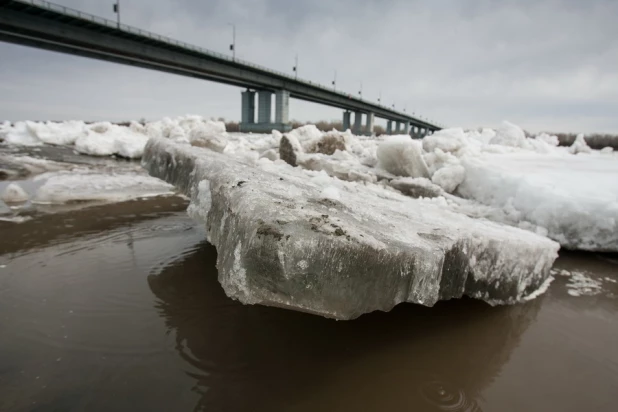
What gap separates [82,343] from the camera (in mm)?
1419

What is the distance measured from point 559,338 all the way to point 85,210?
453 cm

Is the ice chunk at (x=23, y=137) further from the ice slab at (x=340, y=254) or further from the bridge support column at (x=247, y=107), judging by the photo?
the bridge support column at (x=247, y=107)

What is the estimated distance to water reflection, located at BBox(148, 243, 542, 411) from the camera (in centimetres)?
120

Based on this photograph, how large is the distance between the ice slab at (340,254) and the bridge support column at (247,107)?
34.9 m

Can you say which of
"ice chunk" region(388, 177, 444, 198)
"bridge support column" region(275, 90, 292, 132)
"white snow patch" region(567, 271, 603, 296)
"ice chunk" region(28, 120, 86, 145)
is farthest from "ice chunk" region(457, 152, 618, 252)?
"bridge support column" region(275, 90, 292, 132)

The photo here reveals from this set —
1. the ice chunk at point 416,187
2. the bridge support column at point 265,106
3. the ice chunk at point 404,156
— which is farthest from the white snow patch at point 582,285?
the bridge support column at point 265,106

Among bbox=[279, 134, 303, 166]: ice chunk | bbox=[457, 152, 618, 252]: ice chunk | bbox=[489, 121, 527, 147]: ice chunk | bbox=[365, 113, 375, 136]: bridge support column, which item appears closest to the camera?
bbox=[457, 152, 618, 252]: ice chunk

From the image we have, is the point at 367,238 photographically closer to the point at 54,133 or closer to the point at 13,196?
the point at 13,196

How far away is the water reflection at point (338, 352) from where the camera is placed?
47.1 inches

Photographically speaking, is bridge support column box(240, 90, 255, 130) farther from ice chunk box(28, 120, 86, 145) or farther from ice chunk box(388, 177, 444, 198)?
ice chunk box(388, 177, 444, 198)

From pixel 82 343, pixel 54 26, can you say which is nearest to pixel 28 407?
pixel 82 343

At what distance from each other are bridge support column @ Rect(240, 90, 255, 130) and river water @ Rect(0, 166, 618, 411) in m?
34.4

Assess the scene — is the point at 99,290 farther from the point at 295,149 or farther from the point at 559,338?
the point at 295,149

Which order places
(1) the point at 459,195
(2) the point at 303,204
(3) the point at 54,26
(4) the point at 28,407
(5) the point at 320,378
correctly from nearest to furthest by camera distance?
(4) the point at 28,407, (5) the point at 320,378, (2) the point at 303,204, (1) the point at 459,195, (3) the point at 54,26
